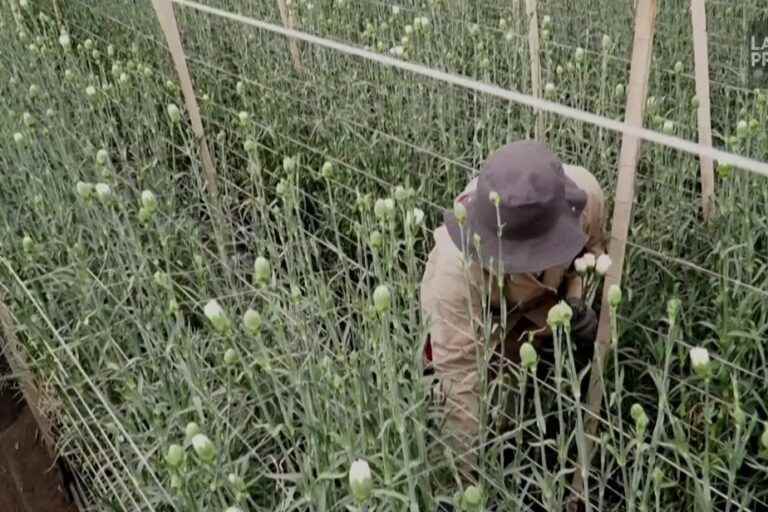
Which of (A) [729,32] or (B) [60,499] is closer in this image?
(B) [60,499]

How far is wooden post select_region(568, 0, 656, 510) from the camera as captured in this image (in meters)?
1.41

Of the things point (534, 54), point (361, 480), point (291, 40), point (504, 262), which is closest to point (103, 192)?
point (504, 262)

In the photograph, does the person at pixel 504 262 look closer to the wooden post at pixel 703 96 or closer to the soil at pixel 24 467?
the wooden post at pixel 703 96

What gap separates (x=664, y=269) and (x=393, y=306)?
29.6 inches

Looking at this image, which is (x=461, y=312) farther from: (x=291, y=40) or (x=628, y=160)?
(x=291, y=40)

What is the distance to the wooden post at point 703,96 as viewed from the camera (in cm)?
202

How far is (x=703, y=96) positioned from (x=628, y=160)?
796 mm

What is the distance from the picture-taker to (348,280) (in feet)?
5.96

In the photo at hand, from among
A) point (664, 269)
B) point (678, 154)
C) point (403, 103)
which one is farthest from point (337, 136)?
point (664, 269)

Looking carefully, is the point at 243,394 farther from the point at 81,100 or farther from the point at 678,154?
the point at 81,100

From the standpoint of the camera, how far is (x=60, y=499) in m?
2.50

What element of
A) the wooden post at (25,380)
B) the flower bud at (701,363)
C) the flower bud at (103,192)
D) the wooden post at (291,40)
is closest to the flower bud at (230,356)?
the flower bud at (103,192)

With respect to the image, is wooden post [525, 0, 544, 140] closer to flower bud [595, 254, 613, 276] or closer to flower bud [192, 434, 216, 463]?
flower bud [595, 254, 613, 276]

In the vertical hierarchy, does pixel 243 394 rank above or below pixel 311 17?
below
